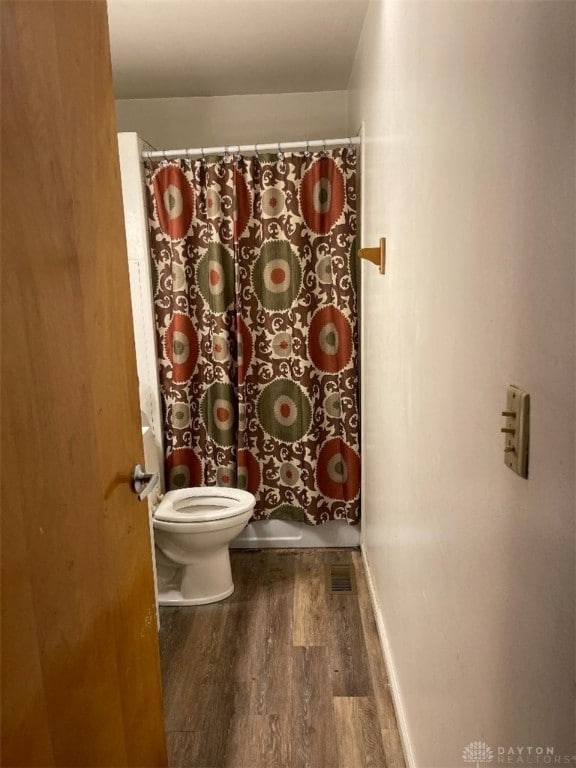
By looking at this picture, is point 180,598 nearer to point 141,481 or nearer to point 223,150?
point 141,481

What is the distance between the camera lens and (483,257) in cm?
85

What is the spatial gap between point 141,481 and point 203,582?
1.44 m

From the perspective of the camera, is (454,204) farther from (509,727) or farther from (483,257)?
(509,727)

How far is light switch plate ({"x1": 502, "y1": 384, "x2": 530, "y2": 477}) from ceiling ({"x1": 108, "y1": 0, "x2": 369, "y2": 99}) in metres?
1.90

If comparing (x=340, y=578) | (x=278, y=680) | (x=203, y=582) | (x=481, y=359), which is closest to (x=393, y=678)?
(x=278, y=680)

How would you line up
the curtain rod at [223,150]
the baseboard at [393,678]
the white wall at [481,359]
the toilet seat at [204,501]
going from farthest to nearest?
the curtain rod at [223,150] → the toilet seat at [204,501] → the baseboard at [393,678] → the white wall at [481,359]

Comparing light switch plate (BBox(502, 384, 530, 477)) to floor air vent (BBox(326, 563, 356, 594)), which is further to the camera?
floor air vent (BBox(326, 563, 356, 594))

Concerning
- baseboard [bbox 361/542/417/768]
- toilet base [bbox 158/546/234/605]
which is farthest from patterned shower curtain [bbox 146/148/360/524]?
baseboard [bbox 361/542/417/768]

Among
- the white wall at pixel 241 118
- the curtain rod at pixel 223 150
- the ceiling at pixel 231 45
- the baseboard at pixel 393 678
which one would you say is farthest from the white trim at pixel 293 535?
the ceiling at pixel 231 45

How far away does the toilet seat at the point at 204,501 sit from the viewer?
8.20 ft

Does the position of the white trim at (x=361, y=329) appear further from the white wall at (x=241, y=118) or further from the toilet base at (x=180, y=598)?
the toilet base at (x=180, y=598)

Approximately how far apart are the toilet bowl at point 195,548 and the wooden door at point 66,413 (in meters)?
1.13

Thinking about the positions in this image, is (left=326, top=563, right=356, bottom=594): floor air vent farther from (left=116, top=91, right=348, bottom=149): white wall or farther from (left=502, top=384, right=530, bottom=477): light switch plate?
(left=116, top=91, right=348, bottom=149): white wall

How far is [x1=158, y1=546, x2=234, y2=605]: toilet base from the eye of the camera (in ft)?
8.09
